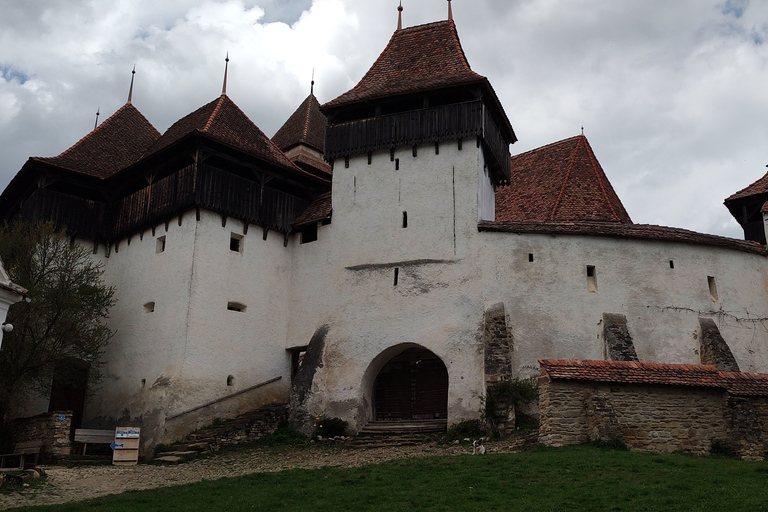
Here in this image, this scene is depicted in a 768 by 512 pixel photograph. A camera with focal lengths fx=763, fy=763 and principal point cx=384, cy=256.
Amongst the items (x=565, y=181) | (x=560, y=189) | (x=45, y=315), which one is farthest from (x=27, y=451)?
(x=565, y=181)

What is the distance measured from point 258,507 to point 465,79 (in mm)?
13186

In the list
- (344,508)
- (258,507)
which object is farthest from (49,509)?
(344,508)

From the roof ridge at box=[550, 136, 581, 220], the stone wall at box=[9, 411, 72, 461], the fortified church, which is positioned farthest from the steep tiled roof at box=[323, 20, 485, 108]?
the stone wall at box=[9, 411, 72, 461]

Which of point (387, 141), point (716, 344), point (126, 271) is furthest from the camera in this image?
point (126, 271)

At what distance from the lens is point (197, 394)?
64.3 ft

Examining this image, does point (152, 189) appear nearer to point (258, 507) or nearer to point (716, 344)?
point (258, 507)

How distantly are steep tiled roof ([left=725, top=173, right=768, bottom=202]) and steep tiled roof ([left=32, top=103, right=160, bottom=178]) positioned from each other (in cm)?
1839

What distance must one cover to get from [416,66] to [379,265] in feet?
21.1

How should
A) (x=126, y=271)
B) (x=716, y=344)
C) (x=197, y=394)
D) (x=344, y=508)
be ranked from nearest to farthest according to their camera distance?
(x=344, y=508) → (x=716, y=344) → (x=197, y=394) → (x=126, y=271)

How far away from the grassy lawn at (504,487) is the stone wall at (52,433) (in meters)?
6.15

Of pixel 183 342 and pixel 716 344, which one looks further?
pixel 183 342

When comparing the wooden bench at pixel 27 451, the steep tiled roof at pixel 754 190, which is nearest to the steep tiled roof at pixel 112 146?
the wooden bench at pixel 27 451

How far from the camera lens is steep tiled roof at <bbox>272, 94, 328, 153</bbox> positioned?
2992 centimetres

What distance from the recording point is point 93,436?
18.7 meters
